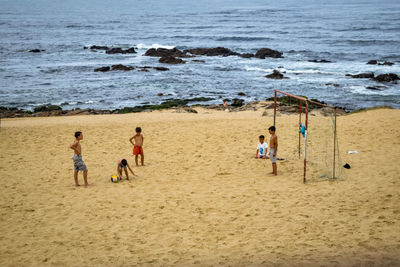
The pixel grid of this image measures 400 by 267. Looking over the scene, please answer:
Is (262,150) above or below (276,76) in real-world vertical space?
below

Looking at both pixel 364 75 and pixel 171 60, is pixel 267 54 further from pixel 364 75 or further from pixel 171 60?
pixel 364 75

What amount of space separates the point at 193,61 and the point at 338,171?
29299mm

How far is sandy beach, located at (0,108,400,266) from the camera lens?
6.27m

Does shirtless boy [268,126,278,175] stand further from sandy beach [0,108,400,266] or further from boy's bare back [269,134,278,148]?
sandy beach [0,108,400,266]

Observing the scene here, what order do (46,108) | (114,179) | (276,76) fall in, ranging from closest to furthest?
(114,179), (46,108), (276,76)

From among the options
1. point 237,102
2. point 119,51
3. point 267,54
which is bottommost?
point 237,102

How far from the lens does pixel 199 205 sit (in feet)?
27.1

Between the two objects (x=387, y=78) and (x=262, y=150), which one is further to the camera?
(x=387, y=78)

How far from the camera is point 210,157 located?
38.5ft

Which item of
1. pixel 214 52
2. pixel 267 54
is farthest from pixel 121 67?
pixel 267 54

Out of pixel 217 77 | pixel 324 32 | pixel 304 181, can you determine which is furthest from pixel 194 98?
pixel 324 32

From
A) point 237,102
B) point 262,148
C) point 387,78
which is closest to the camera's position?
point 262,148

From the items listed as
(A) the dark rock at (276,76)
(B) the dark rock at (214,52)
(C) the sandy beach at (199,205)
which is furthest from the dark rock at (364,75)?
(B) the dark rock at (214,52)

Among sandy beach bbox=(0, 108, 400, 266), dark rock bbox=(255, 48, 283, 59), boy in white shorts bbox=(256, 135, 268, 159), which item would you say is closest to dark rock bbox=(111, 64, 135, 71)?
dark rock bbox=(255, 48, 283, 59)
